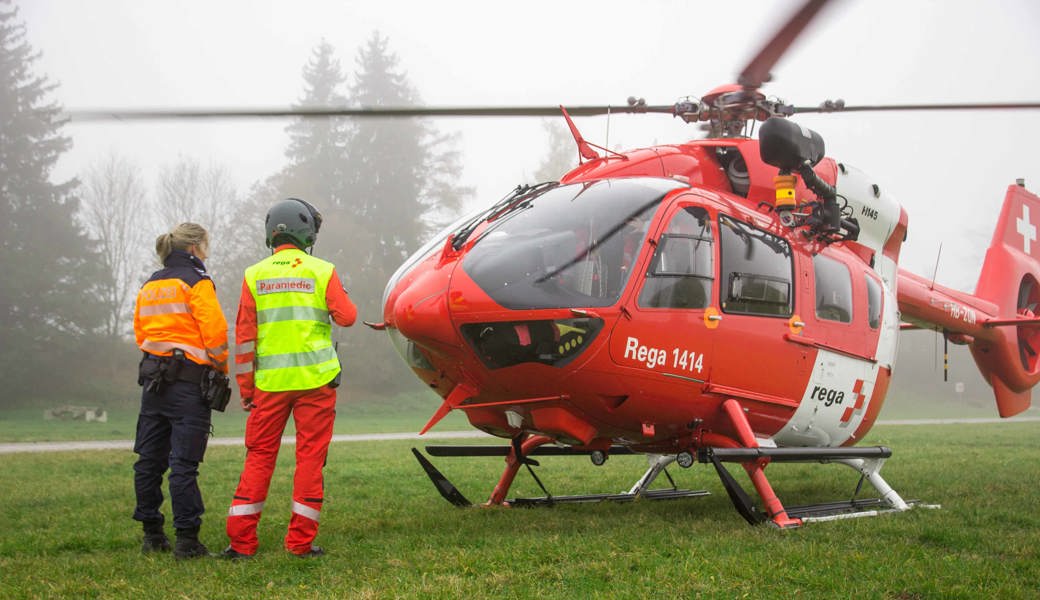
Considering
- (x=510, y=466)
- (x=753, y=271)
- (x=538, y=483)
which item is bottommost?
(x=538, y=483)

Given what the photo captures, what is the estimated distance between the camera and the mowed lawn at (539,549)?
4.22 metres

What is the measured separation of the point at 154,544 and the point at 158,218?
121 ft

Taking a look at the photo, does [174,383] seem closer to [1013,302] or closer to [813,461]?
[813,461]

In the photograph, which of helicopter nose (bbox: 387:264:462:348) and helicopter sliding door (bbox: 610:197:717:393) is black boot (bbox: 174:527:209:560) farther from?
helicopter sliding door (bbox: 610:197:717:393)

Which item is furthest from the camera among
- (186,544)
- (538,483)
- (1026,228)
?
(1026,228)

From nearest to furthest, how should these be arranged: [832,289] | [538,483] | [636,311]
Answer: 1. [636,311]
2. [538,483]
3. [832,289]

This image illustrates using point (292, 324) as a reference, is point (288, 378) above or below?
below

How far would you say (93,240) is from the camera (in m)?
31.5

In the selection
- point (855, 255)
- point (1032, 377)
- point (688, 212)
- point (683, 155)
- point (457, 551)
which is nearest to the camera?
point (457, 551)

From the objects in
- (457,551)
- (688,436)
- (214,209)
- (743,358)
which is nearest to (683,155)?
(743,358)

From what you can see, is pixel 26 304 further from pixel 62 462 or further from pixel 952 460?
pixel 952 460

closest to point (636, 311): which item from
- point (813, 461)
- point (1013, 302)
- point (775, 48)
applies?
point (775, 48)

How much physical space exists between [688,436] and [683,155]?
94.4 inches

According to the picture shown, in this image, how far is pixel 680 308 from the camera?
5773 millimetres
